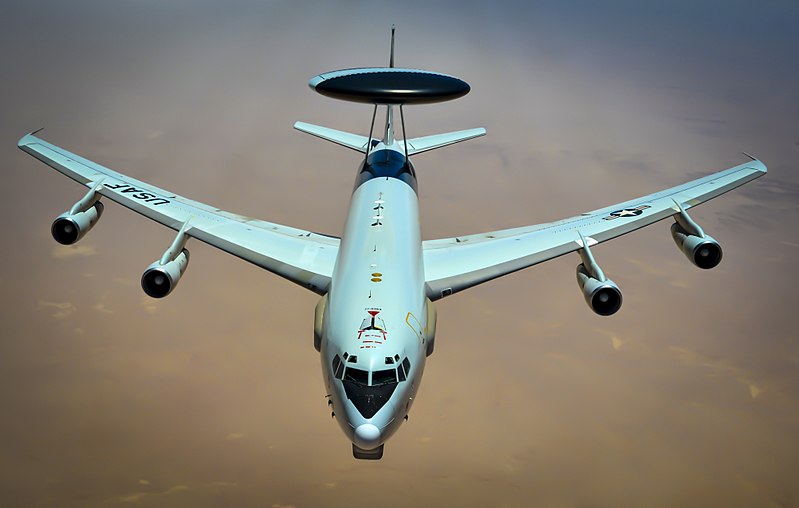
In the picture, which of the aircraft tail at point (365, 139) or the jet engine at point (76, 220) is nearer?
the jet engine at point (76, 220)

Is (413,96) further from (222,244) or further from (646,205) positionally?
(646,205)

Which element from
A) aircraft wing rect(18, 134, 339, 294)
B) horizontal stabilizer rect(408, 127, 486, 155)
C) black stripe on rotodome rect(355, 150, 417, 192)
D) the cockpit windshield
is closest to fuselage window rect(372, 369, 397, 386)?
the cockpit windshield

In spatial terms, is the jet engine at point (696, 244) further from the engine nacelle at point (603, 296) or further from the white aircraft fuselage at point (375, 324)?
the white aircraft fuselage at point (375, 324)

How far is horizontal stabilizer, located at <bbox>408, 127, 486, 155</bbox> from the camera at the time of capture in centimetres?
3269

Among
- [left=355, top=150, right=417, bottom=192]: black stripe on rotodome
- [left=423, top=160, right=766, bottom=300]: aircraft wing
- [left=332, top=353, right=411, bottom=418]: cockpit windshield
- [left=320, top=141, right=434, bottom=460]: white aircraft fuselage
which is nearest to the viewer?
[left=332, top=353, right=411, bottom=418]: cockpit windshield

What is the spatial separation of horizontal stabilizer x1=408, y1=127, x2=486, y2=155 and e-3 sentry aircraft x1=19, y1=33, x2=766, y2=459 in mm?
776

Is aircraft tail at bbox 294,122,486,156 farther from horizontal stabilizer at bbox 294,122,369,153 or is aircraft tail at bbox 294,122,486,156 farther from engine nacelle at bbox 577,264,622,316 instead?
engine nacelle at bbox 577,264,622,316

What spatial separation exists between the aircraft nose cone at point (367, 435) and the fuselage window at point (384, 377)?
1.08 metres

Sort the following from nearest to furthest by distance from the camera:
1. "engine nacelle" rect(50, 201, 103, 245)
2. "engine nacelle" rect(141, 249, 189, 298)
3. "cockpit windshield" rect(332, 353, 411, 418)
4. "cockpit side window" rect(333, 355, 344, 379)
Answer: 1. "cockpit windshield" rect(332, 353, 411, 418)
2. "cockpit side window" rect(333, 355, 344, 379)
3. "engine nacelle" rect(141, 249, 189, 298)
4. "engine nacelle" rect(50, 201, 103, 245)

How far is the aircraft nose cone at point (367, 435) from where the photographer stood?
1738cm

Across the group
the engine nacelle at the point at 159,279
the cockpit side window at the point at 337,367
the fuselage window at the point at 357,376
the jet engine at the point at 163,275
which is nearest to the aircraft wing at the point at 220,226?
the jet engine at the point at 163,275

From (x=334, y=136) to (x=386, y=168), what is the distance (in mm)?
5270

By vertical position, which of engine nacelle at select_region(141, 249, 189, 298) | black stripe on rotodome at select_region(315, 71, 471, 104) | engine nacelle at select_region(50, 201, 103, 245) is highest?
black stripe on rotodome at select_region(315, 71, 471, 104)

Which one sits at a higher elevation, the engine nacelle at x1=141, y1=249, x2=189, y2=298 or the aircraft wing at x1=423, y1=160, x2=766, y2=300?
the aircraft wing at x1=423, y1=160, x2=766, y2=300
